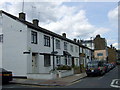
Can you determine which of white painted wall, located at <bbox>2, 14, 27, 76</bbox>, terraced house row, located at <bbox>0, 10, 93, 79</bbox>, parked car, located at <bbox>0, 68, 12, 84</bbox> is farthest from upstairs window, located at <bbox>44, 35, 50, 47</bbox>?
parked car, located at <bbox>0, 68, 12, 84</bbox>

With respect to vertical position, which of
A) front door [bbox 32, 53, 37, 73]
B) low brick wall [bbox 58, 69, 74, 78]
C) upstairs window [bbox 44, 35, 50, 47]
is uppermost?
upstairs window [bbox 44, 35, 50, 47]

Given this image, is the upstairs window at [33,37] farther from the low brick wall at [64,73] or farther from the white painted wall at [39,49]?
the low brick wall at [64,73]

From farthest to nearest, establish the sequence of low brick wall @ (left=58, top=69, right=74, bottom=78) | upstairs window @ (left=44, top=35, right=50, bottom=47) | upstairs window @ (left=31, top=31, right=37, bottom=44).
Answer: upstairs window @ (left=44, top=35, right=50, bottom=47), upstairs window @ (left=31, top=31, right=37, bottom=44), low brick wall @ (left=58, top=69, right=74, bottom=78)

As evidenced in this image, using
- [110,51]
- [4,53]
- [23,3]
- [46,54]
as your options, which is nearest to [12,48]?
[4,53]

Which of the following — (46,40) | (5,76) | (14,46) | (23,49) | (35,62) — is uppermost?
(46,40)

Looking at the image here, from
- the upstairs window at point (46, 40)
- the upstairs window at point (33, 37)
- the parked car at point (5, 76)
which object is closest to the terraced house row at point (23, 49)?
the upstairs window at point (33, 37)

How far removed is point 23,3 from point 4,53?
6.98 meters

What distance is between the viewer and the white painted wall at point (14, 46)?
744 inches

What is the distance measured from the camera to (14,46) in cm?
1953

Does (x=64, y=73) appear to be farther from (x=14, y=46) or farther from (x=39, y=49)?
(x=14, y=46)

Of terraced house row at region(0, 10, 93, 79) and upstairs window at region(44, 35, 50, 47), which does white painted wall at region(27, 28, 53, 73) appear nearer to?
terraced house row at region(0, 10, 93, 79)

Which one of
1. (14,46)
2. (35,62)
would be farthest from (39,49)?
(14,46)

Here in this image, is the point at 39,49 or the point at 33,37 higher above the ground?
the point at 33,37

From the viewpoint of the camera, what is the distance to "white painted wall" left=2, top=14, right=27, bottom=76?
1889cm
